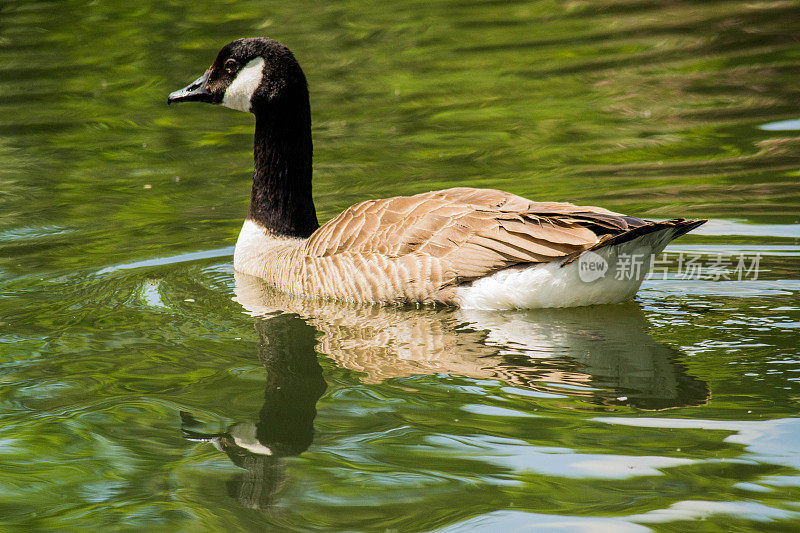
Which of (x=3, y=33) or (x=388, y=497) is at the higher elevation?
(x=3, y=33)

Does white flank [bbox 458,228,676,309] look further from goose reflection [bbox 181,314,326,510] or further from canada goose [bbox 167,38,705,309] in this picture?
goose reflection [bbox 181,314,326,510]

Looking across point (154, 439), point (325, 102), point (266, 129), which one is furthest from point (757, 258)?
point (325, 102)

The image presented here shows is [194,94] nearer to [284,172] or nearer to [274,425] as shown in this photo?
[284,172]

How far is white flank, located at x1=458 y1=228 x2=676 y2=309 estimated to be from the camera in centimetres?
655

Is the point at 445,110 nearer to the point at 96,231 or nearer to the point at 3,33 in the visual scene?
the point at 96,231

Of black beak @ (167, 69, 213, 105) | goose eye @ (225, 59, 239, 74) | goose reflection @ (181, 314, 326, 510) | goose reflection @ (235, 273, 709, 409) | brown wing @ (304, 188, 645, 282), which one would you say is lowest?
goose reflection @ (181, 314, 326, 510)

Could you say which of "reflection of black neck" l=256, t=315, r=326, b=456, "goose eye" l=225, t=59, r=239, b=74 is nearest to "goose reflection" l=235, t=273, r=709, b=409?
"reflection of black neck" l=256, t=315, r=326, b=456

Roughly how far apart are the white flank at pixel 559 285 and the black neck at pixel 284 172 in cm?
234

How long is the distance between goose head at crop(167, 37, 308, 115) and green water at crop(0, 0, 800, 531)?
1573mm

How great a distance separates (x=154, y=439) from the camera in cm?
534

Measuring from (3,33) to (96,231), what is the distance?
10374 mm

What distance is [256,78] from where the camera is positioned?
28.5ft

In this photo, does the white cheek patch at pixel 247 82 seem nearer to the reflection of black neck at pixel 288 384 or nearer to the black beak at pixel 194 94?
the black beak at pixel 194 94

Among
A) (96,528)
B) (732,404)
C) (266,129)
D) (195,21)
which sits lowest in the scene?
(96,528)
